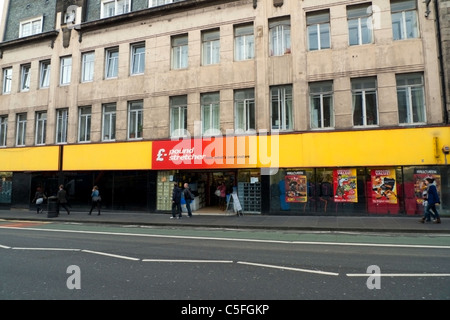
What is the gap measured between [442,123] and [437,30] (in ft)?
15.0

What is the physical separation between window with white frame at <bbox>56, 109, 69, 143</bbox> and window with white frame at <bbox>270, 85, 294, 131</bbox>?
14.3 m

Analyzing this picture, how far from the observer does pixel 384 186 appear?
13.9 m

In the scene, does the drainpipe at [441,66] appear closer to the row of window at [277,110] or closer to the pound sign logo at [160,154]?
the row of window at [277,110]

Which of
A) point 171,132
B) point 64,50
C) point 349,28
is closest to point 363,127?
point 349,28

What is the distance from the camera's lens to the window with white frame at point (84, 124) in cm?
1964

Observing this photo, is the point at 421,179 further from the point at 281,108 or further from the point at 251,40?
the point at 251,40

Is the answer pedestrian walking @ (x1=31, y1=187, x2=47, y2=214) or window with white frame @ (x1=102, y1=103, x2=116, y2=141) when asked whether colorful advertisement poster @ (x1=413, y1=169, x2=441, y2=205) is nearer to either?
window with white frame @ (x1=102, y1=103, x2=116, y2=141)

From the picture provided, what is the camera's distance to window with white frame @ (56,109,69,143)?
20.2m

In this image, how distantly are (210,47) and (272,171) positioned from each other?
847 cm

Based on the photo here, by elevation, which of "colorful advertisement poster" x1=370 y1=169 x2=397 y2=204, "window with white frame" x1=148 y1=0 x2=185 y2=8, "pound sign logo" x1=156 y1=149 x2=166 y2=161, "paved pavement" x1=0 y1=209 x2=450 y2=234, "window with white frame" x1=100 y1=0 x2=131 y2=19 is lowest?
"paved pavement" x1=0 y1=209 x2=450 y2=234

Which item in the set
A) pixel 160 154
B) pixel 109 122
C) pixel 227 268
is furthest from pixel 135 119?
pixel 227 268

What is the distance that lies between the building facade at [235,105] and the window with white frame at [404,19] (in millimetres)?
57

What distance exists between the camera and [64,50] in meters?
20.7

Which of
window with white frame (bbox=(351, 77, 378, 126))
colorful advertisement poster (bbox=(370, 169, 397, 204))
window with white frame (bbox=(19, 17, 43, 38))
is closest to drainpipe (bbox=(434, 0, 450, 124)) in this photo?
window with white frame (bbox=(351, 77, 378, 126))
